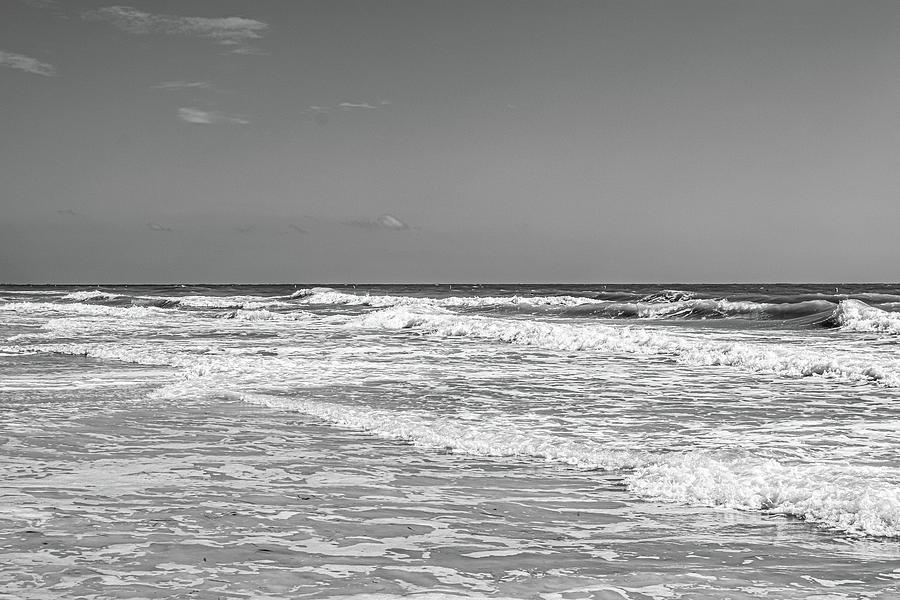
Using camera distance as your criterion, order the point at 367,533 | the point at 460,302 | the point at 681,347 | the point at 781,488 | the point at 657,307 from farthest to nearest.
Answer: the point at 460,302, the point at 657,307, the point at 681,347, the point at 781,488, the point at 367,533

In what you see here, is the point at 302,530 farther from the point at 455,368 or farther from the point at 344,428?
the point at 455,368

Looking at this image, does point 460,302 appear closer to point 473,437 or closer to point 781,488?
point 473,437

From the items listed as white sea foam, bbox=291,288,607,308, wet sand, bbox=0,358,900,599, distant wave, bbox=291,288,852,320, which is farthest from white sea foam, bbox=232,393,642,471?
white sea foam, bbox=291,288,607,308

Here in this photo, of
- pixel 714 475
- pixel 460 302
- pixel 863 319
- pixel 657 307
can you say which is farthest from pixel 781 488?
pixel 460 302

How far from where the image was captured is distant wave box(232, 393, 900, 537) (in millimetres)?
5102

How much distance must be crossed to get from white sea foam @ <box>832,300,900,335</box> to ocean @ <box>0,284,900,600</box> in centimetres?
956

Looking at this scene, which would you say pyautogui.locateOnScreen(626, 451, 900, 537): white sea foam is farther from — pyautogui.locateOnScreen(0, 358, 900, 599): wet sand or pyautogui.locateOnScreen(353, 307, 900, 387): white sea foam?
pyautogui.locateOnScreen(353, 307, 900, 387): white sea foam

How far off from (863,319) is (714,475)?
2068cm

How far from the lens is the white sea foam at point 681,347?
12.4 metres

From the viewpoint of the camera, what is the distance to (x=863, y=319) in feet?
78.3

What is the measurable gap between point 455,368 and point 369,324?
1392cm

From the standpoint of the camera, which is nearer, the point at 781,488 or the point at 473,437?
the point at 781,488

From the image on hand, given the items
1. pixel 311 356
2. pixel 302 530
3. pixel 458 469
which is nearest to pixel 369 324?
pixel 311 356

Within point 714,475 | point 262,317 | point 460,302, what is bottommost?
point 262,317
